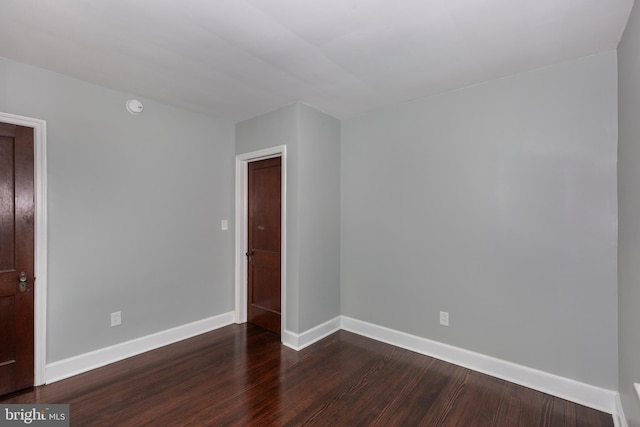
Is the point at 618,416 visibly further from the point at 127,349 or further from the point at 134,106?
the point at 134,106

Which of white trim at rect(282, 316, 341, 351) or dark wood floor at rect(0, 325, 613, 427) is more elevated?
white trim at rect(282, 316, 341, 351)

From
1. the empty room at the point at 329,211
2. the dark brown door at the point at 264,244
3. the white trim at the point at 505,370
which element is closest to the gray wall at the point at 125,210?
the empty room at the point at 329,211

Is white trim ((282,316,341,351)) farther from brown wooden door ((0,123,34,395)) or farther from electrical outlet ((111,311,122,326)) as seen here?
brown wooden door ((0,123,34,395))

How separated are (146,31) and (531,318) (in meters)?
3.51

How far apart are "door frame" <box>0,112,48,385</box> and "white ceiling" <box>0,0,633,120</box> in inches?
23.9

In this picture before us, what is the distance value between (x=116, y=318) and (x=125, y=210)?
3.38 ft

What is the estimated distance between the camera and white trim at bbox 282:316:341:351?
308 centimetres

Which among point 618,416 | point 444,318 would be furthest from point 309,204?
point 618,416

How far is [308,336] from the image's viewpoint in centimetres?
318

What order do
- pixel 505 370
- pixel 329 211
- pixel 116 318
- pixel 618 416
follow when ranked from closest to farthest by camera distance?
1. pixel 618 416
2. pixel 505 370
3. pixel 116 318
4. pixel 329 211

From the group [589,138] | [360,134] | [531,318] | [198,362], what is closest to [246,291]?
[198,362]

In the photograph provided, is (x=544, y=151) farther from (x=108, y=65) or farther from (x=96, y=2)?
(x=108, y=65)

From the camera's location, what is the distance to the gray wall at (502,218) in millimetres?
2154

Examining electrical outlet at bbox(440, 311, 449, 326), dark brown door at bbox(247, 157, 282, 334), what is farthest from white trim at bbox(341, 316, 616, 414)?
dark brown door at bbox(247, 157, 282, 334)
